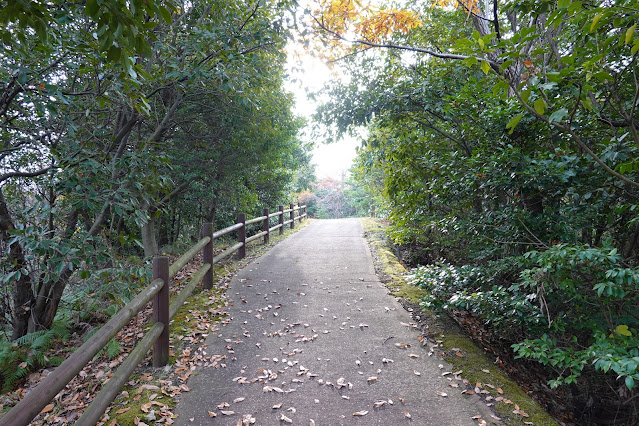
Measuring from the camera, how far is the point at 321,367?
3.84 m

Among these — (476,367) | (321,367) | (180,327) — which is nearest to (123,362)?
(180,327)

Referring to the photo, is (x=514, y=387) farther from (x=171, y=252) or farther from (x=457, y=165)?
(x=171, y=252)

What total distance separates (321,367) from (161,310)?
1.81m

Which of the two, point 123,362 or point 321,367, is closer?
point 123,362

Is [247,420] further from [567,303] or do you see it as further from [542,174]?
[542,174]

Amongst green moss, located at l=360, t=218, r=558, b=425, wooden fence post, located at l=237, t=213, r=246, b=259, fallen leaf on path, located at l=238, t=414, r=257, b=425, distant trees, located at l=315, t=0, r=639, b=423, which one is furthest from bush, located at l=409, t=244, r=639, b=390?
wooden fence post, located at l=237, t=213, r=246, b=259

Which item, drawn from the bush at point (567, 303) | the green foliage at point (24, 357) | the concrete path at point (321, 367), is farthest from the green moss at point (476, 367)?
the green foliage at point (24, 357)

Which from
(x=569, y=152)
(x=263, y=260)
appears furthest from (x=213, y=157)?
(x=569, y=152)

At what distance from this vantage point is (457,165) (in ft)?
15.8

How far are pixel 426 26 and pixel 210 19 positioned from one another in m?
4.35

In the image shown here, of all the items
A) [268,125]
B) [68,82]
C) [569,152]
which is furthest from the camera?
[268,125]

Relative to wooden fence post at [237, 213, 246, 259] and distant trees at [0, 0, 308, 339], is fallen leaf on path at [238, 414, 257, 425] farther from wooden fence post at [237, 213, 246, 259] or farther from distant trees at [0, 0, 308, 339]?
wooden fence post at [237, 213, 246, 259]

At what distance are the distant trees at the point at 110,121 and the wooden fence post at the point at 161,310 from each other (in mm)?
500

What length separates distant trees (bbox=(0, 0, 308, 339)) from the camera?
3.00 m
